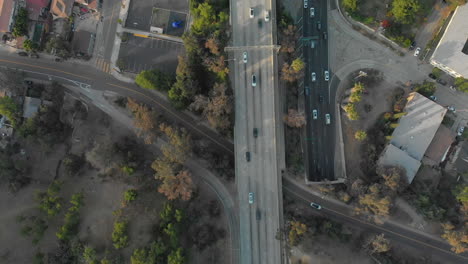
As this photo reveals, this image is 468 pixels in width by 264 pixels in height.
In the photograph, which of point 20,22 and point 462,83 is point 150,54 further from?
point 462,83

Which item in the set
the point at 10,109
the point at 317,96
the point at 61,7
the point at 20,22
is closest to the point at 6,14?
the point at 20,22

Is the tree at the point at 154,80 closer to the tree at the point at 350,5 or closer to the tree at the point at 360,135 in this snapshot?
the tree at the point at 360,135

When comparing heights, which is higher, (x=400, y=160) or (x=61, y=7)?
(x=61, y=7)

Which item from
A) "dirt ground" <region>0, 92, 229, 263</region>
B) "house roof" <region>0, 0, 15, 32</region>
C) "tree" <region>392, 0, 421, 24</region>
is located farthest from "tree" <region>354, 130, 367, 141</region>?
"house roof" <region>0, 0, 15, 32</region>

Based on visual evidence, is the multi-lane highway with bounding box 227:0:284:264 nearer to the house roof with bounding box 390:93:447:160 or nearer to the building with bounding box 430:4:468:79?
the house roof with bounding box 390:93:447:160

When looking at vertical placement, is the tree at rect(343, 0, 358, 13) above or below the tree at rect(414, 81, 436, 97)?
above

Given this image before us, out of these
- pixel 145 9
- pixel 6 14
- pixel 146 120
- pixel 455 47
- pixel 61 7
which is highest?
pixel 455 47
